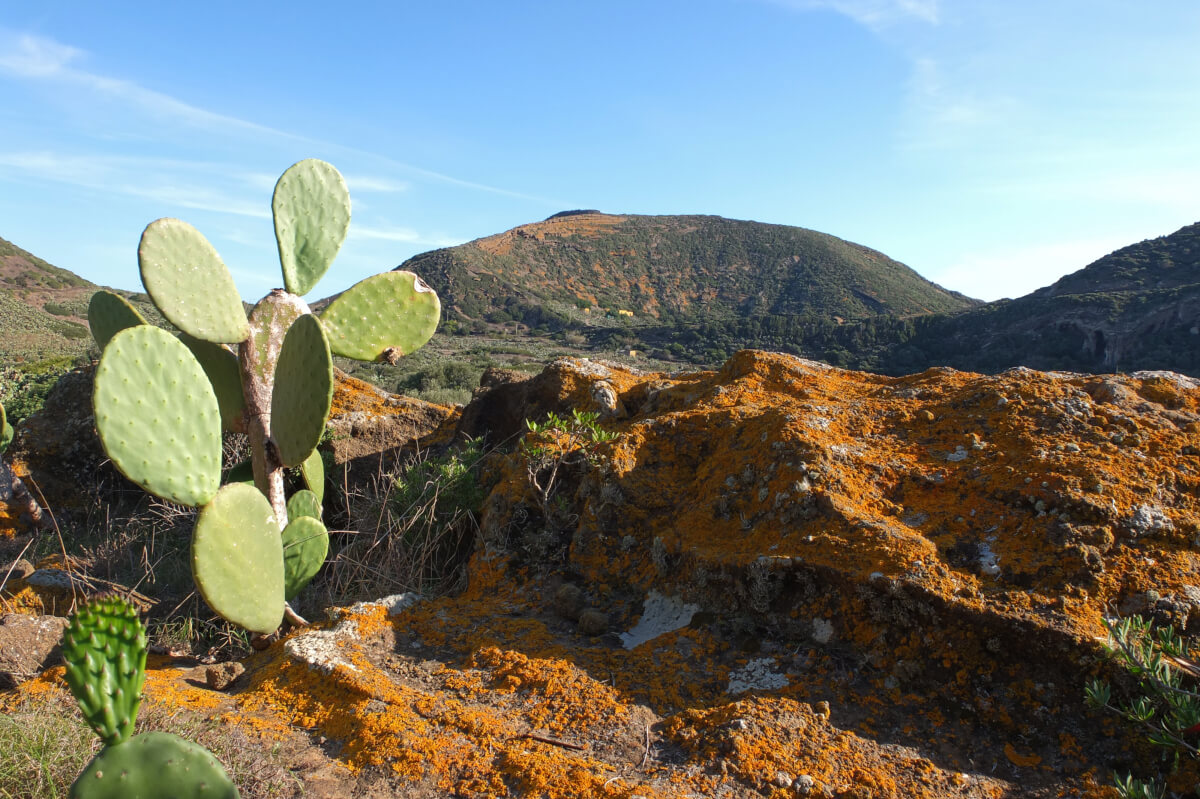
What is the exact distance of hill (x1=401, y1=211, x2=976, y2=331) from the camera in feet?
169

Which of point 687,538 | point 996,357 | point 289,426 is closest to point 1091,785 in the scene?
point 687,538

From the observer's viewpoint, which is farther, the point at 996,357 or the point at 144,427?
the point at 996,357

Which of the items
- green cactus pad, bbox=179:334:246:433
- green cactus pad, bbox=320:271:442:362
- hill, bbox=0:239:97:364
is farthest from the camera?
hill, bbox=0:239:97:364

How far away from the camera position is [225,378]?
3932mm

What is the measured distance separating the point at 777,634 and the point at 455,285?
5163cm

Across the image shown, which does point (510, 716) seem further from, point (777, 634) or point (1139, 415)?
point (1139, 415)

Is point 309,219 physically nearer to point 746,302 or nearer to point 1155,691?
point 1155,691

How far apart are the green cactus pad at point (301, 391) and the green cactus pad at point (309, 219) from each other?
720 millimetres

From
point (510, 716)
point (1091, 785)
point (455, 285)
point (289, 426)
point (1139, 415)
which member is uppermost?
point (455, 285)

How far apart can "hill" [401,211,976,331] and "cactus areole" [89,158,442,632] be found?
38995mm

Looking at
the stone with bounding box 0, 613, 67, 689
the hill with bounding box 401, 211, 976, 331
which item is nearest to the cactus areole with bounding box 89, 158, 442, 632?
the stone with bounding box 0, 613, 67, 689

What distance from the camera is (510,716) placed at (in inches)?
94.3

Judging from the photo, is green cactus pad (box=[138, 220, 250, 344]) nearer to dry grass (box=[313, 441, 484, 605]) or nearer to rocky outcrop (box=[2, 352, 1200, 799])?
dry grass (box=[313, 441, 484, 605])

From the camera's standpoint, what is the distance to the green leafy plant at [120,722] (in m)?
1.58
